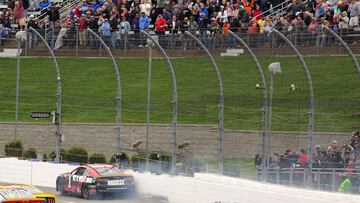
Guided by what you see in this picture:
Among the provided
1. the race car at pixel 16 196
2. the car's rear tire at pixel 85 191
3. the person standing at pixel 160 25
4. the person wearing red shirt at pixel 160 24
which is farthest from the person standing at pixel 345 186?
the person wearing red shirt at pixel 160 24

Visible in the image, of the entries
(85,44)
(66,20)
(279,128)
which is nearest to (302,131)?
(279,128)

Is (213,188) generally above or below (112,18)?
below

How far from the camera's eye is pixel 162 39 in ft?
110

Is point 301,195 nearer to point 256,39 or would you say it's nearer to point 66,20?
point 256,39

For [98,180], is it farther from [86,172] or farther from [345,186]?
[345,186]

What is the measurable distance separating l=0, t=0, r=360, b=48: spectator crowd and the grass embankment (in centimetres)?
113

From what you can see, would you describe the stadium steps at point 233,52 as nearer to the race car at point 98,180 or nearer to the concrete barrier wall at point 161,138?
the concrete barrier wall at point 161,138

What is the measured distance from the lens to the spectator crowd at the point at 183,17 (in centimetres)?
3403

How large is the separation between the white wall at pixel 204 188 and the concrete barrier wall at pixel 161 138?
1.18 metres

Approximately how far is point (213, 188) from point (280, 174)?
1.53m

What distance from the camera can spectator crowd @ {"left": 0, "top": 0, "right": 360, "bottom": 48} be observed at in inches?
1340

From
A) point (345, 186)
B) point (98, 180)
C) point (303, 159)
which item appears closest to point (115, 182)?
point (98, 180)

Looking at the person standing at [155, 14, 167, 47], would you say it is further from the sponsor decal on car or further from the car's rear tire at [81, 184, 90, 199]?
the sponsor decal on car

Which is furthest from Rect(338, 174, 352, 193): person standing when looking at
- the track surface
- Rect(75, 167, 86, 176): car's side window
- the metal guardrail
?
Rect(75, 167, 86, 176): car's side window
